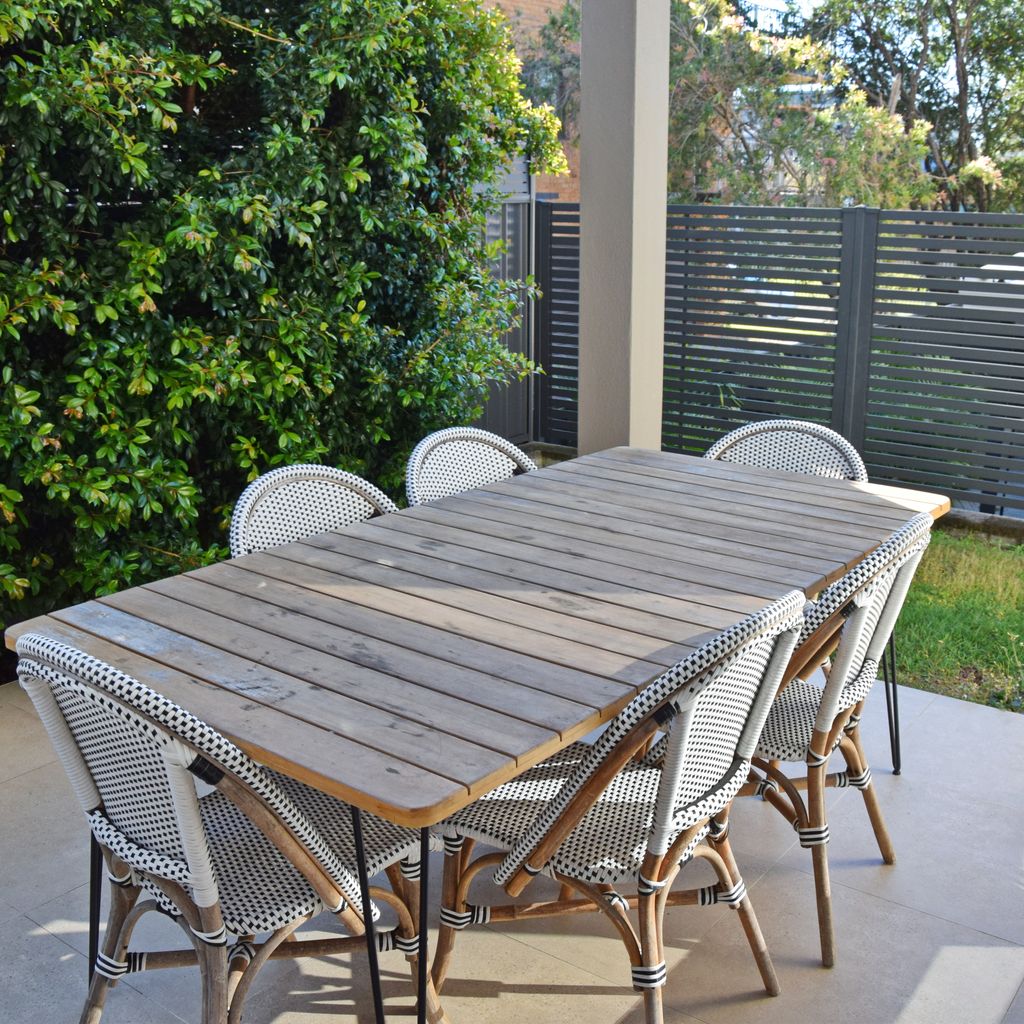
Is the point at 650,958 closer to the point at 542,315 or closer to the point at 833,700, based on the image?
the point at 833,700

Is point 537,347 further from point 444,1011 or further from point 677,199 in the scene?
point 444,1011

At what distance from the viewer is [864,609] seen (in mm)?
2375

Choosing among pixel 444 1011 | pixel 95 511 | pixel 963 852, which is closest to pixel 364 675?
pixel 444 1011

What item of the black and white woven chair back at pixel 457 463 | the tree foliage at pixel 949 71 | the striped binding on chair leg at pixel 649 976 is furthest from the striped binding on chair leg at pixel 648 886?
the tree foliage at pixel 949 71

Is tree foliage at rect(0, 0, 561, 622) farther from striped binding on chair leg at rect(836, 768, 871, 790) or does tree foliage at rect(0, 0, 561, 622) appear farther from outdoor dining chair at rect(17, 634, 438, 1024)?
striped binding on chair leg at rect(836, 768, 871, 790)

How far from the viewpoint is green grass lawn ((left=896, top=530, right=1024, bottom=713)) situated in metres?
4.20

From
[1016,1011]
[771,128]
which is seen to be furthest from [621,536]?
[771,128]

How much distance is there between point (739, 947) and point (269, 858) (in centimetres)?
113

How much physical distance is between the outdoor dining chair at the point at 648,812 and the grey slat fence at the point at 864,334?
13.4ft

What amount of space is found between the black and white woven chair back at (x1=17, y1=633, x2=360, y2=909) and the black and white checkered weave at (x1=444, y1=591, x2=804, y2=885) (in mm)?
362

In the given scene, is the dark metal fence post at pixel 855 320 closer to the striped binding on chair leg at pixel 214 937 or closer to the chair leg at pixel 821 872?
the chair leg at pixel 821 872

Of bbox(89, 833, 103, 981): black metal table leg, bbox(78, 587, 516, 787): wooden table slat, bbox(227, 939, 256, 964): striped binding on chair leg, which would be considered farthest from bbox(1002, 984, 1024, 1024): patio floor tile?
bbox(89, 833, 103, 981): black metal table leg

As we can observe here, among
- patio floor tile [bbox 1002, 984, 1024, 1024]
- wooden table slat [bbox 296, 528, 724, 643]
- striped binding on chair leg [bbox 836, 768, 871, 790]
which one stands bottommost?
patio floor tile [bbox 1002, 984, 1024, 1024]

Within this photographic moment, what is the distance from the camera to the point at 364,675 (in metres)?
2.09
